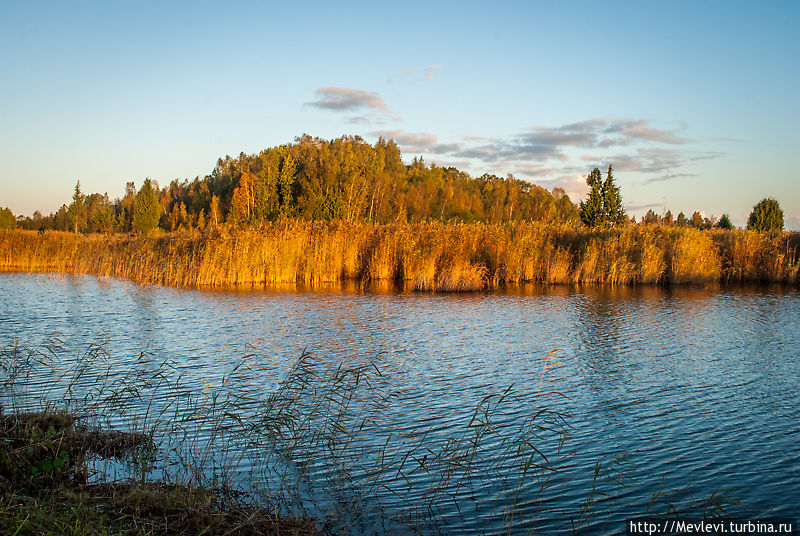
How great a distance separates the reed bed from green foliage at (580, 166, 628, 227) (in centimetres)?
1387

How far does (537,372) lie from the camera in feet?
29.3

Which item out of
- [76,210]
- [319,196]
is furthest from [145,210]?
[319,196]

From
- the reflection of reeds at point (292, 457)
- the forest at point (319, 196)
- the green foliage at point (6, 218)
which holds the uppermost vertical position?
the forest at point (319, 196)

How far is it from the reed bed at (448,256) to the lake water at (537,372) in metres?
3.86

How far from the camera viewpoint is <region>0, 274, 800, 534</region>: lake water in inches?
195

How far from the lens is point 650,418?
22.6 ft

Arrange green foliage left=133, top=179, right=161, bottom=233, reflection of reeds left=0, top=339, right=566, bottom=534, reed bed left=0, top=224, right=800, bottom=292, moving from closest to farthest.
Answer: reflection of reeds left=0, top=339, right=566, bottom=534 → reed bed left=0, top=224, right=800, bottom=292 → green foliage left=133, top=179, right=161, bottom=233

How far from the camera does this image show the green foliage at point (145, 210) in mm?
58781

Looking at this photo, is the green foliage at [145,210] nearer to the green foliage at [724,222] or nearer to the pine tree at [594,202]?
the pine tree at [594,202]

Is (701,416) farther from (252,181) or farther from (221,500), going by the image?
(252,181)

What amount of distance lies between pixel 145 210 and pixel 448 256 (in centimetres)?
4604

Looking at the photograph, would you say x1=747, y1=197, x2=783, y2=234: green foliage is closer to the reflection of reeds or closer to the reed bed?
the reed bed

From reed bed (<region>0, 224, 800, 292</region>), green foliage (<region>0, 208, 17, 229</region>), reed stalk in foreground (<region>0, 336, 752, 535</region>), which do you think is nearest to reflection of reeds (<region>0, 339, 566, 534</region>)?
reed stalk in foreground (<region>0, 336, 752, 535</region>)

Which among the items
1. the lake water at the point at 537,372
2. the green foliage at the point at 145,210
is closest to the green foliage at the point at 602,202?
the lake water at the point at 537,372
